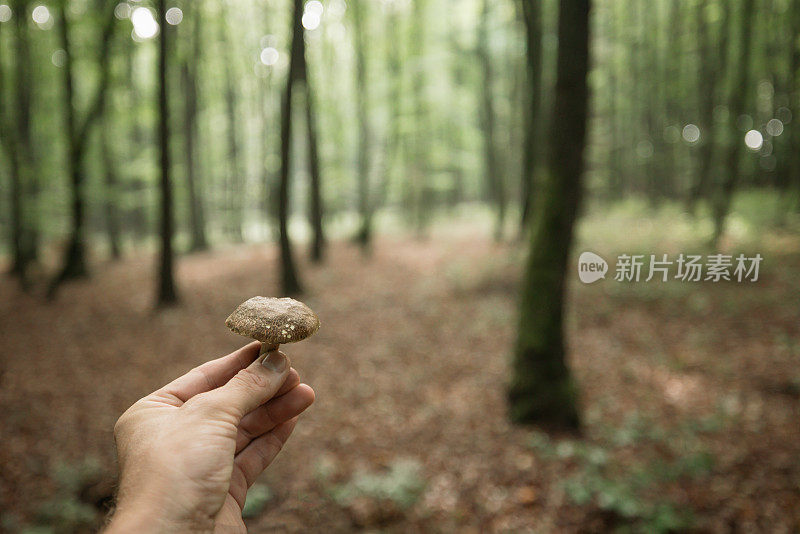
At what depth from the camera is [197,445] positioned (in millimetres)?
1531

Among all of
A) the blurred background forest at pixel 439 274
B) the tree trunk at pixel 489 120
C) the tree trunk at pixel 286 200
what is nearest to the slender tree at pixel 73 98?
the blurred background forest at pixel 439 274

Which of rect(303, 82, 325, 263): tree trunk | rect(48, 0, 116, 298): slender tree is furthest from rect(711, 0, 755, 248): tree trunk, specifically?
rect(48, 0, 116, 298): slender tree

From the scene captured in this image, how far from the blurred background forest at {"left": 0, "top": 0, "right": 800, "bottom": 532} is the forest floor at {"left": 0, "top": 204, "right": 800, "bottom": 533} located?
1.7 inches

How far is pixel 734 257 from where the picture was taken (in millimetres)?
6445

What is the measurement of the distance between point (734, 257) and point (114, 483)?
7.94 m

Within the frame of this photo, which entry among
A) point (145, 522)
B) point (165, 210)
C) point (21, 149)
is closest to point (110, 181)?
point (21, 149)

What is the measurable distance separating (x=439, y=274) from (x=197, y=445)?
1133 centimetres

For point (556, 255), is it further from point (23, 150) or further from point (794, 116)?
point (23, 150)

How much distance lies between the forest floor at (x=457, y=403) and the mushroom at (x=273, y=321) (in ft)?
2.93

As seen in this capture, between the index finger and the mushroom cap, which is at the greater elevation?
the mushroom cap

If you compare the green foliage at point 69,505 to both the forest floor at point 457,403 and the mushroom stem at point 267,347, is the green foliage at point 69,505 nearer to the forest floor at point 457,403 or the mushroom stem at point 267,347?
the forest floor at point 457,403

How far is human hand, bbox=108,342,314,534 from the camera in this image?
4.62 feet

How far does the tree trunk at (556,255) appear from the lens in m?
5.13

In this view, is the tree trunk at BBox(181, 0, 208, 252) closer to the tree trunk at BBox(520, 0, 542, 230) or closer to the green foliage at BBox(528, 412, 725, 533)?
the tree trunk at BBox(520, 0, 542, 230)
